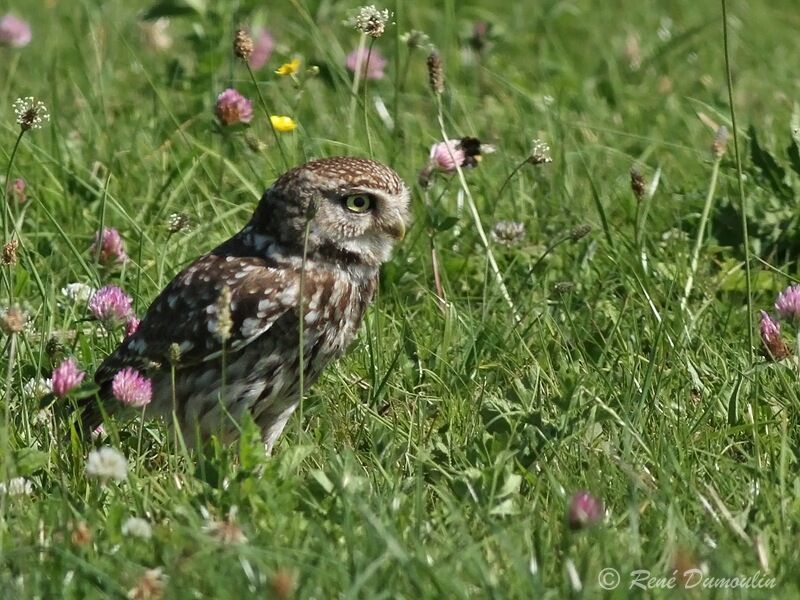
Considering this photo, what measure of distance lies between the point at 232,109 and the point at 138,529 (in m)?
2.35

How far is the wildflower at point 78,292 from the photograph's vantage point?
16.8 ft

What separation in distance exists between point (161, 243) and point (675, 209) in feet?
6.28

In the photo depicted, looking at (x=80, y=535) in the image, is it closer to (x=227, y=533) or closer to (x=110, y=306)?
(x=227, y=533)

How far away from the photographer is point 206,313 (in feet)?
14.8

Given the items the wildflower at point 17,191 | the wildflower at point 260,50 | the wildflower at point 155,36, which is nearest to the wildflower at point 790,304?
the wildflower at point 17,191

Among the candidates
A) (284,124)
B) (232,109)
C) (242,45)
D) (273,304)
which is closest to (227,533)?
(273,304)

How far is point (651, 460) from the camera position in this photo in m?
3.91

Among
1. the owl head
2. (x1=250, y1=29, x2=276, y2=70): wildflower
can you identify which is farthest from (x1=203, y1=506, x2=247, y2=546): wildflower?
(x1=250, y1=29, x2=276, y2=70): wildflower

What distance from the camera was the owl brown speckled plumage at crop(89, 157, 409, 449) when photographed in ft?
14.7

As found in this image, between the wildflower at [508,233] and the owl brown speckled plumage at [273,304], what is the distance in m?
0.79

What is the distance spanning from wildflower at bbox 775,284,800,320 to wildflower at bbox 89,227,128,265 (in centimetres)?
221

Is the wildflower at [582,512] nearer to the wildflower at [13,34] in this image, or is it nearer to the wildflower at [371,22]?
the wildflower at [371,22]

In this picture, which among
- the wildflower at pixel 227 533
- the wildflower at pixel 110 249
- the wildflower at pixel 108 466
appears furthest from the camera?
the wildflower at pixel 110 249

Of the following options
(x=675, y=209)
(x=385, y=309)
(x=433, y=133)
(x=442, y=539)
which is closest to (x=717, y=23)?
(x=433, y=133)
